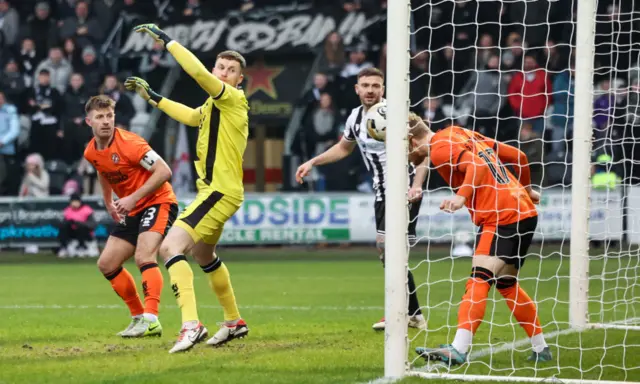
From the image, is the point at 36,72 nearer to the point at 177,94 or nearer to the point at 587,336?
the point at 177,94

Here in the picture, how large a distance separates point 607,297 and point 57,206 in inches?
469

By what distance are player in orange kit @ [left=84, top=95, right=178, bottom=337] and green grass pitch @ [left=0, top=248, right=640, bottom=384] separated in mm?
373

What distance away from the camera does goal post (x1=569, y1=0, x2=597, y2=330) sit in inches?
375

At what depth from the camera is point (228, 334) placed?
8.33 metres

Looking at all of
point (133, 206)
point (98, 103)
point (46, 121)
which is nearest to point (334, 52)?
point (46, 121)

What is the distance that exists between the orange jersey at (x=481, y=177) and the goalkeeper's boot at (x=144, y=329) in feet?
9.32

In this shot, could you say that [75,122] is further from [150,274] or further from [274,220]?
[150,274]

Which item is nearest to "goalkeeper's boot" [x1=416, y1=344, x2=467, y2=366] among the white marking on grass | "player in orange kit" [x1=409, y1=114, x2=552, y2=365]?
"player in orange kit" [x1=409, y1=114, x2=552, y2=365]

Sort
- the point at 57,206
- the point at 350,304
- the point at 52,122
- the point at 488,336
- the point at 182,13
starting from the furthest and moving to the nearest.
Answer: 1. the point at 182,13
2. the point at 52,122
3. the point at 57,206
4. the point at 350,304
5. the point at 488,336

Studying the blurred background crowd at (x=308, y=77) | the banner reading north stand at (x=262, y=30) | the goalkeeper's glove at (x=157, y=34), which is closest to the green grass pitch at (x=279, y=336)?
the goalkeeper's glove at (x=157, y=34)

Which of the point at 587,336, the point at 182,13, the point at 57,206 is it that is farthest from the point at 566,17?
the point at 587,336

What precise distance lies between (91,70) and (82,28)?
1.41 metres

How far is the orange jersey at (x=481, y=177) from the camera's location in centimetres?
714

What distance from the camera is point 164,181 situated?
29.1 feet
